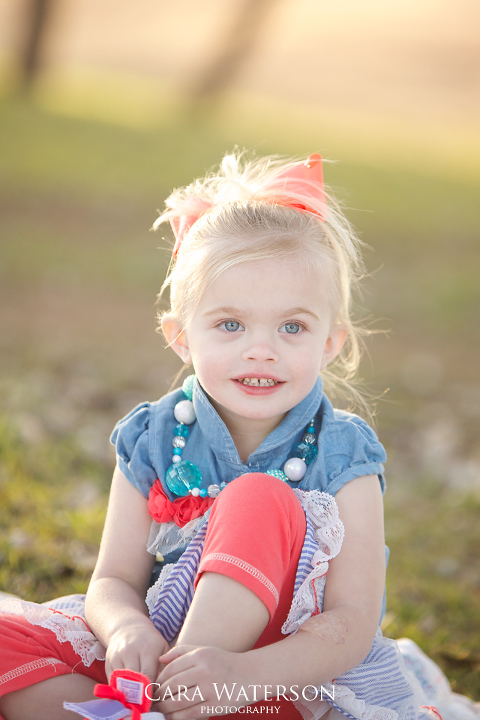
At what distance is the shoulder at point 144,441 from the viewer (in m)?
1.78

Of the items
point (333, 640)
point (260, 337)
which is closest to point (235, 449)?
point (260, 337)

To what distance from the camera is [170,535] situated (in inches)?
68.4

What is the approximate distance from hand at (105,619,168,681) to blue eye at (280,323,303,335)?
Result: 0.72 meters

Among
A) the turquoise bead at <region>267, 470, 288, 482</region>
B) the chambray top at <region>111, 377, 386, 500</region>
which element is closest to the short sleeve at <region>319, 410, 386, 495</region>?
the chambray top at <region>111, 377, 386, 500</region>

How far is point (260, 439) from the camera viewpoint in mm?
1818

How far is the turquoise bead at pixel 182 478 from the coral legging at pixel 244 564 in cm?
21

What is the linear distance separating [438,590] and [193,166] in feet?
25.5

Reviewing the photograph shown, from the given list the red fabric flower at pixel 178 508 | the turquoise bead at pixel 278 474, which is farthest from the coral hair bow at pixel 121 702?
the turquoise bead at pixel 278 474

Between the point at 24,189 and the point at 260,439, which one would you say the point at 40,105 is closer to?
the point at 24,189

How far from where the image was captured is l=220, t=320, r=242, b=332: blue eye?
169cm

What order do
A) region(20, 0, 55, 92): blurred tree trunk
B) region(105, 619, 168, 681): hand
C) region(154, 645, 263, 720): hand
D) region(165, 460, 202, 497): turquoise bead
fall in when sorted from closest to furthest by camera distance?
region(154, 645, 263, 720): hand
region(105, 619, 168, 681): hand
region(165, 460, 202, 497): turquoise bead
region(20, 0, 55, 92): blurred tree trunk

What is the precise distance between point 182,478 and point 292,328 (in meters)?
0.45

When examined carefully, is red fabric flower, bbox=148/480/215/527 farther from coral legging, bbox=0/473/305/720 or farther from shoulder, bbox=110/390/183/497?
coral legging, bbox=0/473/305/720

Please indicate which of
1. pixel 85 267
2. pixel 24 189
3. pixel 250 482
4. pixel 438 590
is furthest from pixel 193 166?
pixel 250 482
